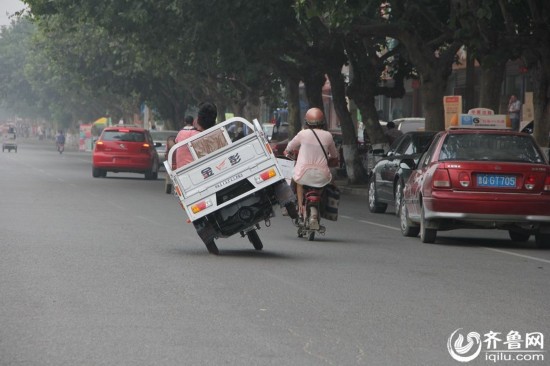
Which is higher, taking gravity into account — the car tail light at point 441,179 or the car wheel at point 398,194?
the car tail light at point 441,179

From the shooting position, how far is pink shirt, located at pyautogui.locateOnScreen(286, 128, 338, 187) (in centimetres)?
1800

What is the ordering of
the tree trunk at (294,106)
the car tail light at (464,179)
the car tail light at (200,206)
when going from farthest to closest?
the tree trunk at (294,106) < the car tail light at (464,179) < the car tail light at (200,206)

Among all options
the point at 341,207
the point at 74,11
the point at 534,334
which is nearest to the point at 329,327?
the point at 534,334

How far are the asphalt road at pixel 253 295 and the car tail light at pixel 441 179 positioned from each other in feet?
2.55

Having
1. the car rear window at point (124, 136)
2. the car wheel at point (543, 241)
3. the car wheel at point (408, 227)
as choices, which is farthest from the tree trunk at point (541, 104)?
the car rear window at point (124, 136)

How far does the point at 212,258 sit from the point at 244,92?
4522cm

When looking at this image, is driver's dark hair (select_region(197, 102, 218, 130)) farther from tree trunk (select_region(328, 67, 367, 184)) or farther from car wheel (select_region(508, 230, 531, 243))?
tree trunk (select_region(328, 67, 367, 184))

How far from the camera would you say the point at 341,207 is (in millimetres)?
28156

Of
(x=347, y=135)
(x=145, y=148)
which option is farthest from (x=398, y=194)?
(x=145, y=148)

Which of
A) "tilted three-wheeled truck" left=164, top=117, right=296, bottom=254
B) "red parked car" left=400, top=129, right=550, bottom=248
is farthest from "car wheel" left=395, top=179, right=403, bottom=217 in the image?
"tilted three-wheeled truck" left=164, top=117, right=296, bottom=254

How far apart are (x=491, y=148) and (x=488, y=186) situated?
69 centimetres

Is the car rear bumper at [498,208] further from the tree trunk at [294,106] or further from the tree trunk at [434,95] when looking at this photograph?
the tree trunk at [294,106]

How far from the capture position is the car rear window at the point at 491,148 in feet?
58.5

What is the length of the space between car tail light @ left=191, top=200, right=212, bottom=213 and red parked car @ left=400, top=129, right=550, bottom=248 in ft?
11.9
